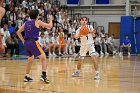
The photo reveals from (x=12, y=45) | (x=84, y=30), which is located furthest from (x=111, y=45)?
(x=84, y=30)

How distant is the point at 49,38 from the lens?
73.6 feet

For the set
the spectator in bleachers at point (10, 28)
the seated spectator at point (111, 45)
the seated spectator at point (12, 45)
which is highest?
the spectator in bleachers at point (10, 28)

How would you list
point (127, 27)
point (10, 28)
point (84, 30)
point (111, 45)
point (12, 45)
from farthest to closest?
point (127, 27) → point (111, 45) → point (10, 28) → point (12, 45) → point (84, 30)

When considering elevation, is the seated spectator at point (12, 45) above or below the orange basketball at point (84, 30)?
below

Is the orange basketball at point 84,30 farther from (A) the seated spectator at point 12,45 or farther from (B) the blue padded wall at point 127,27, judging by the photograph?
(B) the blue padded wall at point 127,27

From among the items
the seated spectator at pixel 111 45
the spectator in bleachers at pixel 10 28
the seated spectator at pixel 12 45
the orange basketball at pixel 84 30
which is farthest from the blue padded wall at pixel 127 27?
the orange basketball at pixel 84 30

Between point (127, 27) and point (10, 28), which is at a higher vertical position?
point (10, 28)

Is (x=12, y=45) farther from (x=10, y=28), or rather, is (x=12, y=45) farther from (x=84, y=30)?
(x=84, y=30)

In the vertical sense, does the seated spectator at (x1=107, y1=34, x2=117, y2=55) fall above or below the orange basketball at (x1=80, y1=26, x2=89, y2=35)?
below

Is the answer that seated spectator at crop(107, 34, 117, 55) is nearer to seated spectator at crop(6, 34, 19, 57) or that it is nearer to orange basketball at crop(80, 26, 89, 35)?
seated spectator at crop(6, 34, 19, 57)

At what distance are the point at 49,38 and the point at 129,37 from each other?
345 inches

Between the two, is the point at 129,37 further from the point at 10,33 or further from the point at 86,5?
the point at 10,33

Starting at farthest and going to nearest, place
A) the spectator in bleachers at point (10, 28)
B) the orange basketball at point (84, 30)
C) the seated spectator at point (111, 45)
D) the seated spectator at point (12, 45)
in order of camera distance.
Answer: the seated spectator at point (111, 45) → the spectator in bleachers at point (10, 28) → the seated spectator at point (12, 45) → the orange basketball at point (84, 30)

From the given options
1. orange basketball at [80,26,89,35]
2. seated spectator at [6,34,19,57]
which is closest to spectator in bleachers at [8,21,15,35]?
seated spectator at [6,34,19,57]
